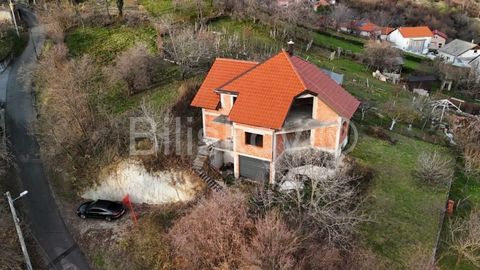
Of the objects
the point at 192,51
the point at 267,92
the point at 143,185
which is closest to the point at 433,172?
the point at 267,92

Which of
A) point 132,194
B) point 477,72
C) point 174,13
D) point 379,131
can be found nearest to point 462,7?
point 477,72

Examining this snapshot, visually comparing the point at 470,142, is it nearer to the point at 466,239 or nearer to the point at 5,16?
the point at 466,239

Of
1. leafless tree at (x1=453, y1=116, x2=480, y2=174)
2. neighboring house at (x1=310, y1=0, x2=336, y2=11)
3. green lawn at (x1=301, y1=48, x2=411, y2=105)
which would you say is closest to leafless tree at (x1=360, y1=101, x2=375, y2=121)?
green lawn at (x1=301, y1=48, x2=411, y2=105)

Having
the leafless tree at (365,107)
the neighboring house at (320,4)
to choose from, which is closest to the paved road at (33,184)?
the leafless tree at (365,107)

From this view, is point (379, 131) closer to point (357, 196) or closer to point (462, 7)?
point (357, 196)

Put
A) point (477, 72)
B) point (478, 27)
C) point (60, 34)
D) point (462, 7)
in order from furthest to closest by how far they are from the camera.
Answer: point (462, 7), point (478, 27), point (477, 72), point (60, 34)

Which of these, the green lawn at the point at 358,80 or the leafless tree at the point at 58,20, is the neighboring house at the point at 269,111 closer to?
the green lawn at the point at 358,80

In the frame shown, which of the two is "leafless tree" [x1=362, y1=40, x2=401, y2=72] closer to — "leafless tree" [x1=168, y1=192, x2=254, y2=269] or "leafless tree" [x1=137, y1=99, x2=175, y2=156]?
"leafless tree" [x1=137, y1=99, x2=175, y2=156]
